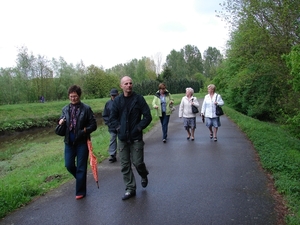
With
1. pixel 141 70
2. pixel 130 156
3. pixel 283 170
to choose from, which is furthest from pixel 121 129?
pixel 141 70

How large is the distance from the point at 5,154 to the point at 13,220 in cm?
1205

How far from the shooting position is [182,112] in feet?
37.4

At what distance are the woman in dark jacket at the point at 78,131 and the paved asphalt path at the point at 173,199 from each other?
466 mm

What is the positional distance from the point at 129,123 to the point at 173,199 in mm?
1470

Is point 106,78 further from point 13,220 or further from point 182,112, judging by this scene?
point 13,220

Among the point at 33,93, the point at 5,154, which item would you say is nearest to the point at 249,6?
the point at 5,154

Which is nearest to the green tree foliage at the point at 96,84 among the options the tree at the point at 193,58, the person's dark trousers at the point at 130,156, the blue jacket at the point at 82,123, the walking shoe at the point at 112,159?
the tree at the point at 193,58

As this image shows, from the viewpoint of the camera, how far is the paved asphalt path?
479cm

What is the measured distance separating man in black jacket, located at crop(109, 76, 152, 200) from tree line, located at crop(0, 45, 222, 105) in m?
42.2

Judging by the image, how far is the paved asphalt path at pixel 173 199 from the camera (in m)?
4.79

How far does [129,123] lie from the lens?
5.58 meters

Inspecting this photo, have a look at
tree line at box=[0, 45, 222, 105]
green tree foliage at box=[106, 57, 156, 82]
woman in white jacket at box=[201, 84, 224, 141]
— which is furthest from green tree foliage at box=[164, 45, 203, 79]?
woman in white jacket at box=[201, 84, 224, 141]

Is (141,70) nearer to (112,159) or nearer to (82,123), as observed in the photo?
(112,159)

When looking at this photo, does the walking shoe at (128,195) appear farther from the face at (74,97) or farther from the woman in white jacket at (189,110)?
the woman in white jacket at (189,110)
